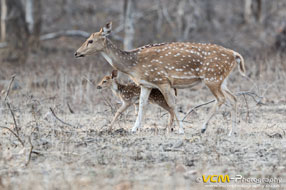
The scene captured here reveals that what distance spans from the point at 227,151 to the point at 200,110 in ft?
15.5

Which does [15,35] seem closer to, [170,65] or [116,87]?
[116,87]

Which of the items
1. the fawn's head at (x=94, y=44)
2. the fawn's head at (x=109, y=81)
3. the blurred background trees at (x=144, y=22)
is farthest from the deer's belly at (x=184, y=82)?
the blurred background trees at (x=144, y=22)

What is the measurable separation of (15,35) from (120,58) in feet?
35.6

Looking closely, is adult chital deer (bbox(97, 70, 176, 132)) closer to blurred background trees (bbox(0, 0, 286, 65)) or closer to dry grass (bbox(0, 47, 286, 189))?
dry grass (bbox(0, 47, 286, 189))

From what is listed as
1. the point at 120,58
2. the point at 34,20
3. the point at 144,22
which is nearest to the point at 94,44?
the point at 120,58

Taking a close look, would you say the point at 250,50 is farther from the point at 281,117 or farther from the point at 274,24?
the point at 281,117

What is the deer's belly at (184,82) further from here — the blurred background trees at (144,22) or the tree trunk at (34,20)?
the tree trunk at (34,20)

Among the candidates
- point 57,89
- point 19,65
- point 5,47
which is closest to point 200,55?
point 57,89

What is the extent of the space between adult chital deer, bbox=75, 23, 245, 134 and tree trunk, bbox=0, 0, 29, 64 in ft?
31.1

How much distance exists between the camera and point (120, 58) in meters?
10.3

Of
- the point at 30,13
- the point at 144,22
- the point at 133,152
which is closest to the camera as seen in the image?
the point at 133,152

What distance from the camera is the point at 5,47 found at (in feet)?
66.8

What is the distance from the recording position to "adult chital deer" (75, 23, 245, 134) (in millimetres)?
10078

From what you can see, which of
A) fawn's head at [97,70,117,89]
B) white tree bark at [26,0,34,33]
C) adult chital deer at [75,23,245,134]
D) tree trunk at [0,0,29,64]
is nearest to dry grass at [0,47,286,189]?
fawn's head at [97,70,117,89]
